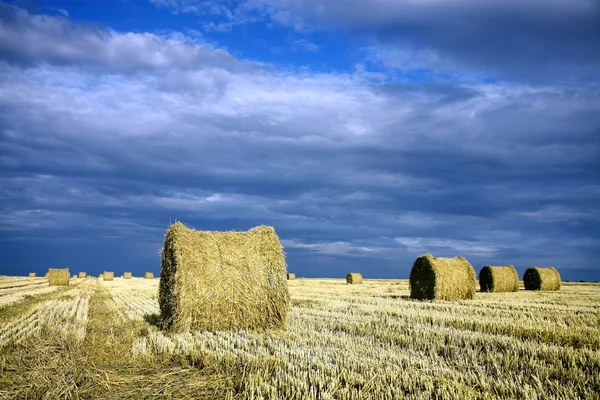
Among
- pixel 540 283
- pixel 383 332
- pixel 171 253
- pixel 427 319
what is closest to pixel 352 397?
pixel 383 332

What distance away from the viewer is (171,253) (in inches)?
376

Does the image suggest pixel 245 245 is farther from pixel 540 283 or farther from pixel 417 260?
pixel 540 283

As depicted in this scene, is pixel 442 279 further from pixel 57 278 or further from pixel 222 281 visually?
pixel 57 278

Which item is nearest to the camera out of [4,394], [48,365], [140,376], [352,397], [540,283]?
[352,397]

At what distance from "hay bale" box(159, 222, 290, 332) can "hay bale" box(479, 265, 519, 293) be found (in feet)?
45.4

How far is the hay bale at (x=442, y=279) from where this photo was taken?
48.1 feet

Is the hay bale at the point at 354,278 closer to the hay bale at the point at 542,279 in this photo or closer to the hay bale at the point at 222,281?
the hay bale at the point at 542,279

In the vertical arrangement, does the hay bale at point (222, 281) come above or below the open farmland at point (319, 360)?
above

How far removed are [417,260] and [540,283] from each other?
1000cm

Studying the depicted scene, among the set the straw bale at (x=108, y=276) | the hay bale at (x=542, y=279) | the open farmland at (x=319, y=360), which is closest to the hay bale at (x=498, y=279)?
the hay bale at (x=542, y=279)

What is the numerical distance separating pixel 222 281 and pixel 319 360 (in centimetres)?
391

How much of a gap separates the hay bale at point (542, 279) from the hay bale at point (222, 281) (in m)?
17.3

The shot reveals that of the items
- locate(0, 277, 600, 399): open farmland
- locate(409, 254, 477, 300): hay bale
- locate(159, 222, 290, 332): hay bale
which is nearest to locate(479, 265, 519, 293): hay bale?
locate(409, 254, 477, 300): hay bale

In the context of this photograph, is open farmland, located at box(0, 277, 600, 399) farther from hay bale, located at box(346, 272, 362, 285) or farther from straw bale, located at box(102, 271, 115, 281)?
straw bale, located at box(102, 271, 115, 281)
